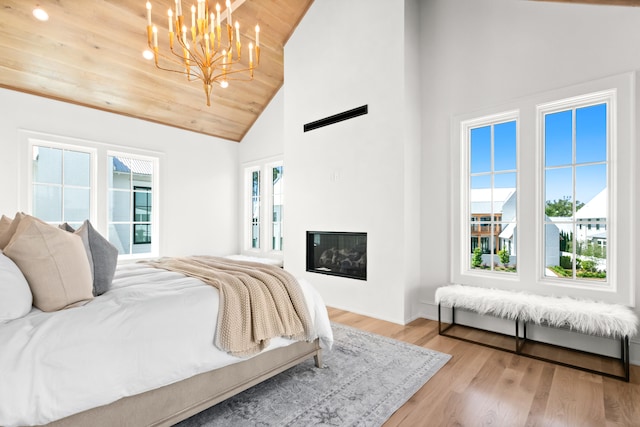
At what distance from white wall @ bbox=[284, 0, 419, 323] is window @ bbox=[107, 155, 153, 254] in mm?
2284

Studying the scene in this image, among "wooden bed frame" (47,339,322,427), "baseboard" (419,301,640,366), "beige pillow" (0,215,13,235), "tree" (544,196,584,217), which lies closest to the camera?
"wooden bed frame" (47,339,322,427)

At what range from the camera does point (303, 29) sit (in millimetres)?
4285

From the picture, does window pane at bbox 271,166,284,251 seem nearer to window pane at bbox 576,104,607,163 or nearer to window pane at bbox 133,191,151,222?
window pane at bbox 133,191,151,222

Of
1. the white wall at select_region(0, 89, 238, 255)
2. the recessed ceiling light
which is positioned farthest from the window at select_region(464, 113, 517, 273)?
the recessed ceiling light

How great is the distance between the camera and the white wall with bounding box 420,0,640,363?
2.50 m

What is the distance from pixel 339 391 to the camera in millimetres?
1978

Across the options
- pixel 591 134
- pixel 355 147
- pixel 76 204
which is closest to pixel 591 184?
pixel 591 134

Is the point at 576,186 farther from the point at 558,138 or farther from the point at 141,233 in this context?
the point at 141,233

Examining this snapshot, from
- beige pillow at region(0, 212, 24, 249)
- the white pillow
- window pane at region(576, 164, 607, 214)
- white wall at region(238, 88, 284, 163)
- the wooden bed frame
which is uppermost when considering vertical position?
white wall at region(238, 88, 284, 163)

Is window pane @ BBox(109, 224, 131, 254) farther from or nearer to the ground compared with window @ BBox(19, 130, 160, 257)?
nearer to the ground

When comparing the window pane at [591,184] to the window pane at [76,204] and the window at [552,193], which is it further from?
the window pane at [76,204]

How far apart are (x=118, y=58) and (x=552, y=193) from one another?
4901 millimetres

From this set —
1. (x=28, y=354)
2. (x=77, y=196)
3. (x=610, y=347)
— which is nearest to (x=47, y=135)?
(x=77, y=196)

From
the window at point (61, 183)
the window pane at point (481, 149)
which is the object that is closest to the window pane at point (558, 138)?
the window pane at point (481, 149)
